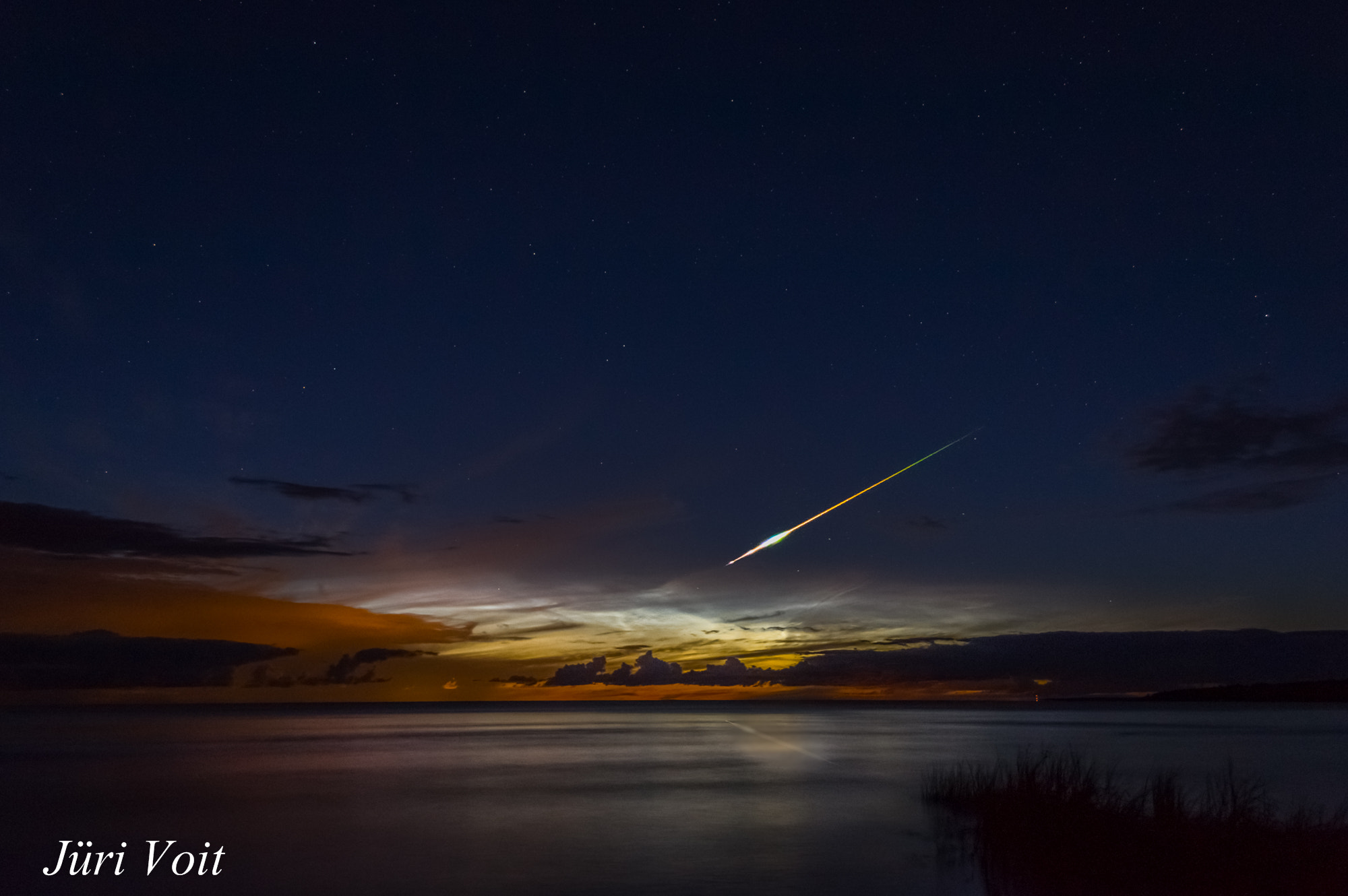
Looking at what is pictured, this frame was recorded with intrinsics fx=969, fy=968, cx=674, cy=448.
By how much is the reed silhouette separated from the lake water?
1.43 m

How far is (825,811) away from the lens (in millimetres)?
33031

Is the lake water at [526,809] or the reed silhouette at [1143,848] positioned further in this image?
the lake water at [526,809]

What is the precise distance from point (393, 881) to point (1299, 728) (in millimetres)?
103337

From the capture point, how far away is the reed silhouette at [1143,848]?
15.3 metres

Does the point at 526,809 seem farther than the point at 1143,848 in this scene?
Yes

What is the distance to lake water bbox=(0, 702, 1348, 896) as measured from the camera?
72.1 ft

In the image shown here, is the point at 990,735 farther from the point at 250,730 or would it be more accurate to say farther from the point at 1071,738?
the point at 250,730

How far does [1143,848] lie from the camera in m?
17.0

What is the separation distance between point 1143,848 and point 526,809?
78.7 ft

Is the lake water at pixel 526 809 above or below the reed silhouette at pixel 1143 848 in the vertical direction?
below

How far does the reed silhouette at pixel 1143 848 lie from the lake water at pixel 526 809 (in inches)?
56.1

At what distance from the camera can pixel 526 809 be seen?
35.7 m

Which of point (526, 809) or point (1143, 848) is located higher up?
point (1143, 848)

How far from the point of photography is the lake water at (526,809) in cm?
2197
